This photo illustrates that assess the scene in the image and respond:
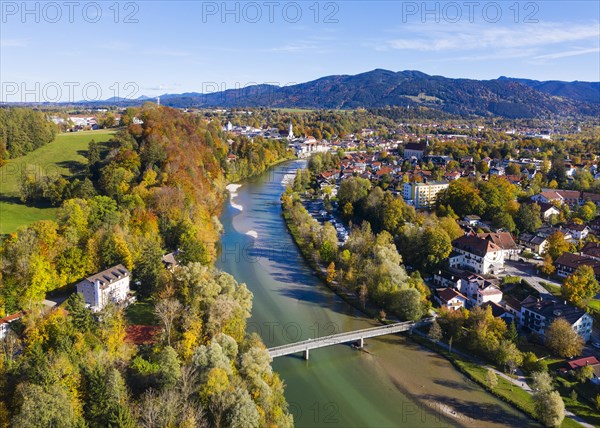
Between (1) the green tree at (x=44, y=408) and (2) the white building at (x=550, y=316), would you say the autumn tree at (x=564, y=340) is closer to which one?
(2) the white building at (x=550, y=316)

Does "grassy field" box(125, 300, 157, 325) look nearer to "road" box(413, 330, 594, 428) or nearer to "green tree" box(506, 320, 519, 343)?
"road" box(413, 330, 594, 428)

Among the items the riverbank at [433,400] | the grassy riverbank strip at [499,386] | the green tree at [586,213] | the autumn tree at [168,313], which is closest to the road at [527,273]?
the grassy riverbank strip at [499,386]

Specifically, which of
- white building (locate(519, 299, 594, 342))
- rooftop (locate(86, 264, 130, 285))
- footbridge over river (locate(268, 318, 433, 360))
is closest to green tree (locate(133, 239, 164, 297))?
rooftop (locate(86, 264, 130, 285))

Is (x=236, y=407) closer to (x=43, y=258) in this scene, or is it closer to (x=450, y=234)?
(x=43, y=258)

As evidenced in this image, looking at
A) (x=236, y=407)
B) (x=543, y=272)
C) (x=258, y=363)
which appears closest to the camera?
(x=236, y=407)

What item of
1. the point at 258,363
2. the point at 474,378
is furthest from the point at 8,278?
the point at 474,378
